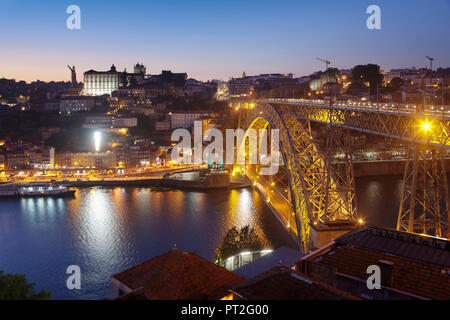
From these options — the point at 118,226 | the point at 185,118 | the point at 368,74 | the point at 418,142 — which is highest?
the point at 368,74

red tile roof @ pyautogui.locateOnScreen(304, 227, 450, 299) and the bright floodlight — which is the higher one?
the bright floodlight

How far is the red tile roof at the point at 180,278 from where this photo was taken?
3.32m

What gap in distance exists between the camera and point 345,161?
6031 mm

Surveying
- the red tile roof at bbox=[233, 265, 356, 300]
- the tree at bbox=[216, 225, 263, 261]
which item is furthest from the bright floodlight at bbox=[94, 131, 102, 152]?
the red tile roof at bbox=[233, 265, 356, 300]

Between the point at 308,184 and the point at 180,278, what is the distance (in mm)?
4625

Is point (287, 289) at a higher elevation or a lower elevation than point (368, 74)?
lower

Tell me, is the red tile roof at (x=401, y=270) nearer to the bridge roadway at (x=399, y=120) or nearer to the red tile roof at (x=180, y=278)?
the red tile roof at (x=180, y=278)

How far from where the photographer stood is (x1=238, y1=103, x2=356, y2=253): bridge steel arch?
20.1ft

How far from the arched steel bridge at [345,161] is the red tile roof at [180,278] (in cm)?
171

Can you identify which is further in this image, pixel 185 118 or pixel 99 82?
pixel 99 82

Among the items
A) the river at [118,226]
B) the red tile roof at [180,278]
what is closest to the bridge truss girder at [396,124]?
the red tile roof at [180,278]

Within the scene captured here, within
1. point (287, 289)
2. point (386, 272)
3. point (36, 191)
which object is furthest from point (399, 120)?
point (36, 191)

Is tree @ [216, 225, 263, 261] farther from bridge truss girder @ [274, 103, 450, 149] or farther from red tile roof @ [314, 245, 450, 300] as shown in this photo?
red tile roof @ [314, 245, 450, 300]

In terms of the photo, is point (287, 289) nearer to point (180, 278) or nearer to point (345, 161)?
point (180, 278)
